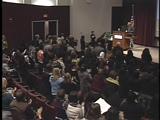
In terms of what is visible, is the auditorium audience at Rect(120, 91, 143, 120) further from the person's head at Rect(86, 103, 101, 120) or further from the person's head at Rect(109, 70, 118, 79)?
the person's head at Rect(109, 70, 118, 79)

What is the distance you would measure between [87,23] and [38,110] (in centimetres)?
364

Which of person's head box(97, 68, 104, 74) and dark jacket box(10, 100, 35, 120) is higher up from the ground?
person's head box(97, 68, 104, 74)

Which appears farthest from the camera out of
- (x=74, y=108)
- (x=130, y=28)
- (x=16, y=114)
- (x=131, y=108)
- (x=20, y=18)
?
(x=130, y=28)

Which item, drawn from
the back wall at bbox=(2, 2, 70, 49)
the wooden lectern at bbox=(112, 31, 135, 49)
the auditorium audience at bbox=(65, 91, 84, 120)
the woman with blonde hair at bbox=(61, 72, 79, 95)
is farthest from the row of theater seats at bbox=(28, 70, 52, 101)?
the wooden lectern at bbox=(112, 31, 135, 49)

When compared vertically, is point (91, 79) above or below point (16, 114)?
above

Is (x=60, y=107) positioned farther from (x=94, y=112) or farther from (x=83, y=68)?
(x=83, y=68)

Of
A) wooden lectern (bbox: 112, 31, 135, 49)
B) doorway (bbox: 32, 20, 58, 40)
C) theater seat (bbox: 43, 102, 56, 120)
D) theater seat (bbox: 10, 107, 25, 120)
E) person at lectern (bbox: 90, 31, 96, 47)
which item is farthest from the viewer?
wooden lectern (bbox: 112, 31, 135, 49)

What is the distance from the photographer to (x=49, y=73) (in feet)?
15.4

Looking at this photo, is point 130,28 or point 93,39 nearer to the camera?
point 93,39

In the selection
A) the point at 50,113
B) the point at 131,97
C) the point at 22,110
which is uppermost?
the point at 131,97

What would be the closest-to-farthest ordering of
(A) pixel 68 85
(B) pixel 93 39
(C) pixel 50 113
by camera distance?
(C) pixel 50 113 < (A) pixel 68 85 < (B) pixel 93 39

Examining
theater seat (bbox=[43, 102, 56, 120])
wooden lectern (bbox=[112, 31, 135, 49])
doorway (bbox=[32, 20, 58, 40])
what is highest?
doorway (bbox=[32, 20, 58, 40])

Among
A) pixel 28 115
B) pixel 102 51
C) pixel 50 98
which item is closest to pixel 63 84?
pixel 50 98

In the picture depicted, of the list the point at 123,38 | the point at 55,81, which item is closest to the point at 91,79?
the point at 55,81
